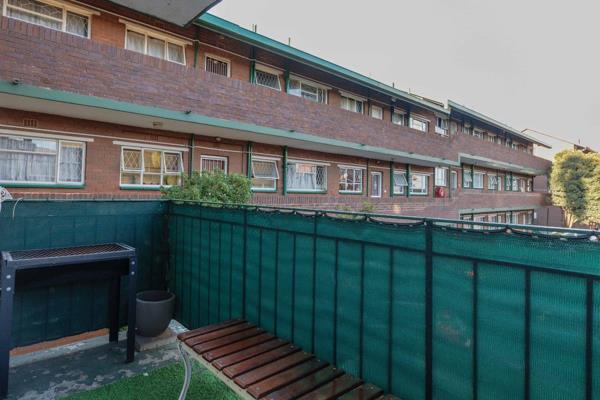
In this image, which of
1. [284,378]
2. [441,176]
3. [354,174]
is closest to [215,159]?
[354,174]

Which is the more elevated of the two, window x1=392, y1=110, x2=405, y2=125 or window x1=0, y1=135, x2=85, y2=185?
window x1=392, y1=110, x2=405, y2=125

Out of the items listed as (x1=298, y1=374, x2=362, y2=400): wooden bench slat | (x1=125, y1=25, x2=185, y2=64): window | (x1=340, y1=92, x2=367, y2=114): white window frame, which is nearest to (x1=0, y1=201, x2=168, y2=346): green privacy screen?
(x1=298, y1=374, x2=362, y2=400): wooden bench slat

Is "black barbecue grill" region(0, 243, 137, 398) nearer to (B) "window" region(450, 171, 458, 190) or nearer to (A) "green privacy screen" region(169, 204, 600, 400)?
(A) "green privacy screen" region(169, 204, 600, 400)

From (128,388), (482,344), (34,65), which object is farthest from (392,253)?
(34,65)

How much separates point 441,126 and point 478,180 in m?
6.17

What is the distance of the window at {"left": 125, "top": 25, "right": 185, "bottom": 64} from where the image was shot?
9.71 meters

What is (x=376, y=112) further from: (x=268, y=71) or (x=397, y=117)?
(x=268, y=71)

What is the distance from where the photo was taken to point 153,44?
10125mm

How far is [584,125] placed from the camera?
43.3m

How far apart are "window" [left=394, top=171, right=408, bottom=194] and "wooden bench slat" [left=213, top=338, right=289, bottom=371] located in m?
16.1

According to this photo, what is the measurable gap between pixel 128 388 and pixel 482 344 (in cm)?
373

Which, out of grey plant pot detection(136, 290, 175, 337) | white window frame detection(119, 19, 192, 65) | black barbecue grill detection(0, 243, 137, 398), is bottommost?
grey plant pot detection(136, 290, 175, 337)

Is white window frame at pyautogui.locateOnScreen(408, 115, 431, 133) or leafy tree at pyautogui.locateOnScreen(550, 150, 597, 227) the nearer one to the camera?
white window frame at pyautogui.locateOnScreen(408, 115, 431, 133)

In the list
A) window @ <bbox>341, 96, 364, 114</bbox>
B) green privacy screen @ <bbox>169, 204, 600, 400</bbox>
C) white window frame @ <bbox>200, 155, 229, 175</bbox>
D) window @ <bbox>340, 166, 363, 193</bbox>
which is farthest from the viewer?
window @ <bbox>341, 96, 364, 114</bbox>
